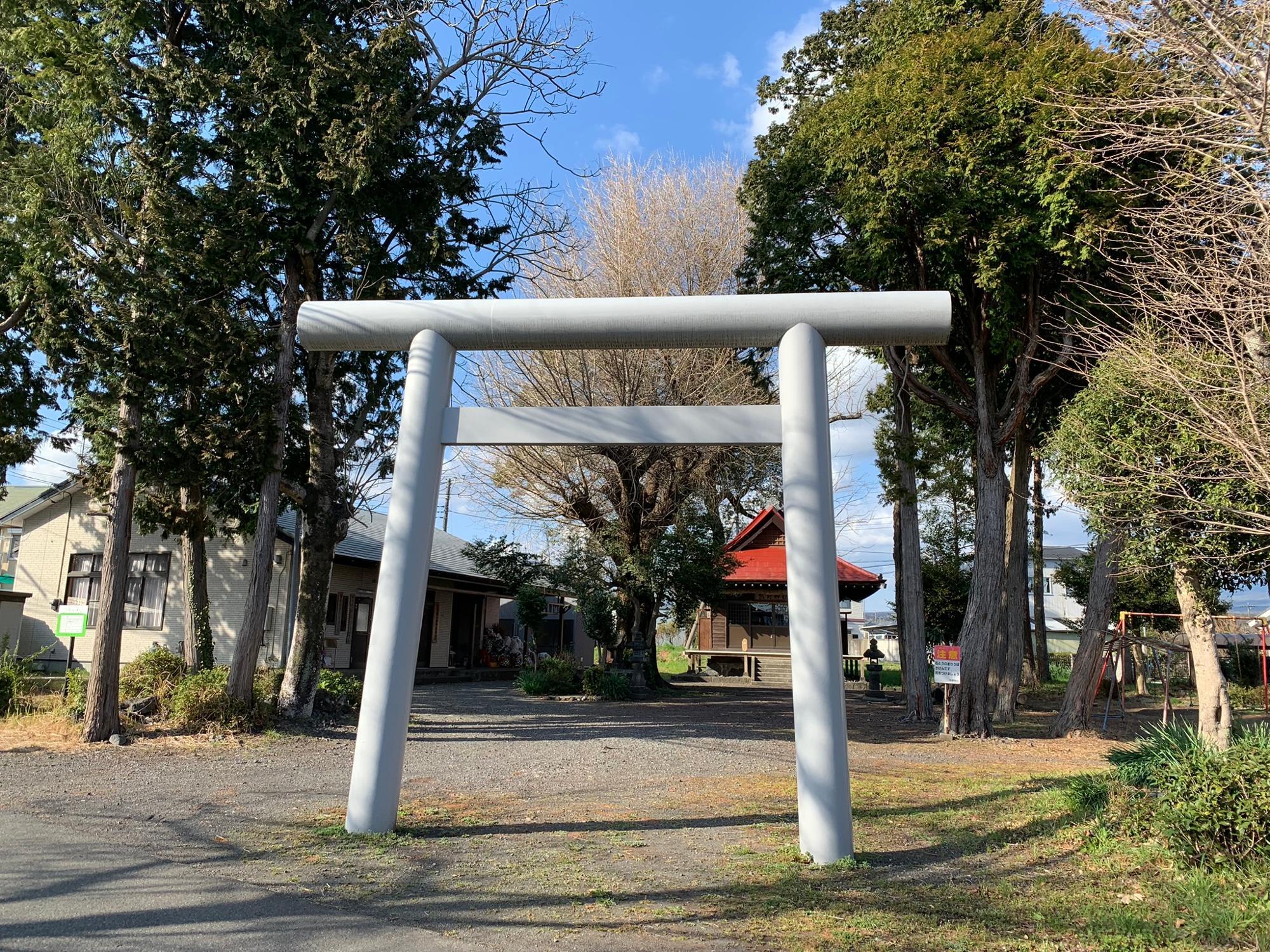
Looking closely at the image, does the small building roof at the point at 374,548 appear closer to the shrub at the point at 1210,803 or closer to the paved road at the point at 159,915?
the paved road at the point at 159,915

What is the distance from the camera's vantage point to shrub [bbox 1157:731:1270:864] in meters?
5.21

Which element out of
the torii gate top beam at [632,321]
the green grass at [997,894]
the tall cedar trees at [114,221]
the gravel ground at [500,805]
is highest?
the tall cedar trees at [114,221]

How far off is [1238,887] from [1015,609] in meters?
15.5

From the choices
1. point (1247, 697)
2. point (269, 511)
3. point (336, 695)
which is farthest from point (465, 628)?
point (1247, 697)

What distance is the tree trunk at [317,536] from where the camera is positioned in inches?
528

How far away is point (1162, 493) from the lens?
356 inches

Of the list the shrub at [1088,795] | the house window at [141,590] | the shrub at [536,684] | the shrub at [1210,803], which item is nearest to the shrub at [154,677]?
the house window at [141,590]

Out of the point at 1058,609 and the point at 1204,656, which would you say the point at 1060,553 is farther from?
the point at 1204,656

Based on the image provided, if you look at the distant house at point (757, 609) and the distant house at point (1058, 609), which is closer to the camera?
the distant house at point (757, 609)

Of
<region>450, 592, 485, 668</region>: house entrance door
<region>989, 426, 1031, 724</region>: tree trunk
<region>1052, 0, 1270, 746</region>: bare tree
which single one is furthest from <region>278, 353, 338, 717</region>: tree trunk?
<region>450, 592, 485, 668</region>: house entrance door

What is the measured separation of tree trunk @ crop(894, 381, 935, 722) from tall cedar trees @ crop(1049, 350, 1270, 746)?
4890 mm

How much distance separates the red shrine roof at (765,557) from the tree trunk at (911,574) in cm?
996

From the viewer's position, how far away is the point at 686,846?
6.55 metres

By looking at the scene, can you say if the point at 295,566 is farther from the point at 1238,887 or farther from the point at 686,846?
the point at 1238,887
